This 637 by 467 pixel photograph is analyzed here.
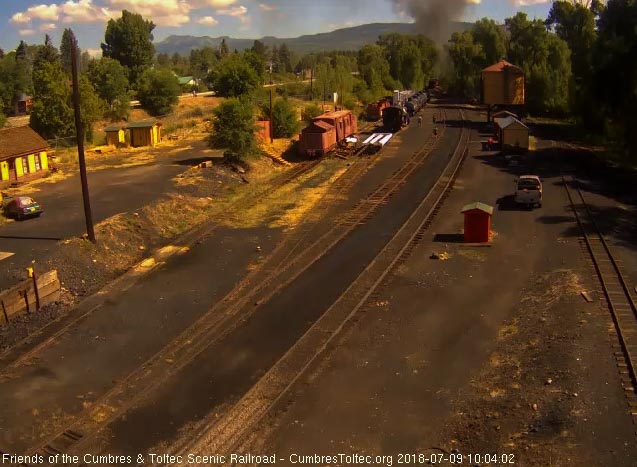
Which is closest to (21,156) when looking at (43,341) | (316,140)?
(316,140)

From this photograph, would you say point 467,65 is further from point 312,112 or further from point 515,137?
point 515,137

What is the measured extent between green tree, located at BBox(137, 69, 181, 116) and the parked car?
52.0 m

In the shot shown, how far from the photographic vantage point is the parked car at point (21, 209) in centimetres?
2839

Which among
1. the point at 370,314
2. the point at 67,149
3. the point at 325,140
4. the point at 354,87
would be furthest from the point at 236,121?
the point at 354,87

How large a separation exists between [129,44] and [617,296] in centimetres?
9289

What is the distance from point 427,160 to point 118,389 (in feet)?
113

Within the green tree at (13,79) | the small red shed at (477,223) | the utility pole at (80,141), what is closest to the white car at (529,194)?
the small red shed at (477,223)

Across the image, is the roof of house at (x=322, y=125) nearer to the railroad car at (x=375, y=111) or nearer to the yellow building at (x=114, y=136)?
the yellow building at (x=114, y=136)

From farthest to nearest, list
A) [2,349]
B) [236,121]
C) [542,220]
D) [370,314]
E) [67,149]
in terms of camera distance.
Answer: [67,149]
[236,121]
[542,220]
[370,314]
[2,349]

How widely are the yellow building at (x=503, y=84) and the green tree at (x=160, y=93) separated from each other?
130 feet

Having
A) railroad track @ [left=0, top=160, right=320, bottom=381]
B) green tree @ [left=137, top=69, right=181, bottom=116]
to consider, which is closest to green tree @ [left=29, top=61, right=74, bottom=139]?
green tree @ [left=137, top=69, right=181, bottom=116]

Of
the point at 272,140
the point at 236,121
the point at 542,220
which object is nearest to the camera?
the point at 542,220

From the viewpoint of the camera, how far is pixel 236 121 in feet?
131

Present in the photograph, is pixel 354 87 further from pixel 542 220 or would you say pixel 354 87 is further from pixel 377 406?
pixel 377 406
